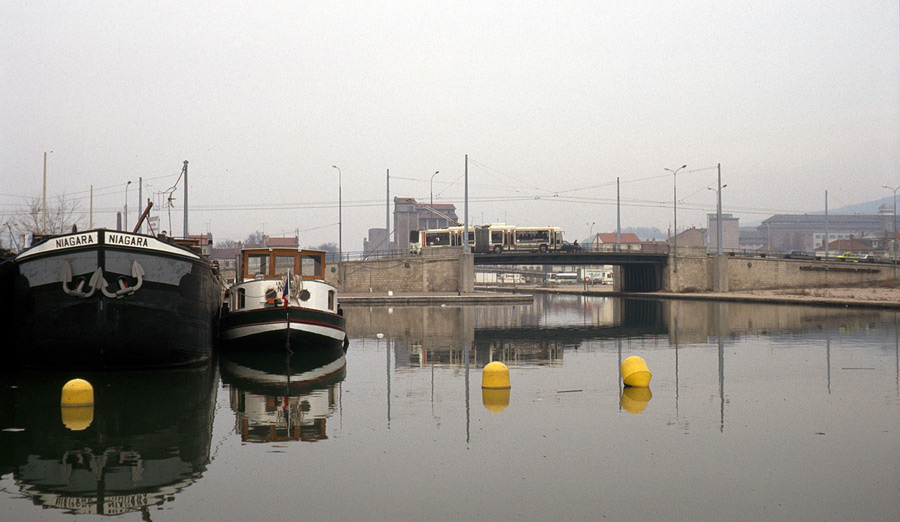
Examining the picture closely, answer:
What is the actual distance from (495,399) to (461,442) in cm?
356

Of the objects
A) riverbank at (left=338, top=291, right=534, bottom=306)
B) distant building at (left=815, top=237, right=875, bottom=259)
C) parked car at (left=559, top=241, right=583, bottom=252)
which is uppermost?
distant building at (left=815, top=237, right=875, bottom=259)

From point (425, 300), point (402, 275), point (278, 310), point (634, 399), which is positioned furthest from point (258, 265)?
point (402, 275)

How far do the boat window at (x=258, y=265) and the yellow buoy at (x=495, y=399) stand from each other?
38.4 feet

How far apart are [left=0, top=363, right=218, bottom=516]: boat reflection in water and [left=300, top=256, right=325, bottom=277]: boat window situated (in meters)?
9.09

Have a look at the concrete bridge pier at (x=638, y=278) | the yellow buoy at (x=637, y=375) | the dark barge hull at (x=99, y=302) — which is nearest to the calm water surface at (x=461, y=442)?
the yellow buoy at (x=637, y=375)

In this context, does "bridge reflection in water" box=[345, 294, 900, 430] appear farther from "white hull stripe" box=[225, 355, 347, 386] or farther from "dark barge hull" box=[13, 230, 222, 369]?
"dark barge hull" box=[13, 230, 222, 369]

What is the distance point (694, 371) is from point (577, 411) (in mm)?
6127

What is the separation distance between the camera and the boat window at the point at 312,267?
26250 millimetres

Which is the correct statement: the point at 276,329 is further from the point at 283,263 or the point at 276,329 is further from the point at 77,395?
the point at 77,395

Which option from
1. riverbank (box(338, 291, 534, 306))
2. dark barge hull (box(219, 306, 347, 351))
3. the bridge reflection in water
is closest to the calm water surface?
the bridge reflection in water

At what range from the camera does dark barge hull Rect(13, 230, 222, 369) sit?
1777cm

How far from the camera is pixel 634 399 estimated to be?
14.6 m

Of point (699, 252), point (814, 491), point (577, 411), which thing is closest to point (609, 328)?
point (577, 411)

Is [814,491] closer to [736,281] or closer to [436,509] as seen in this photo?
[436,509]
